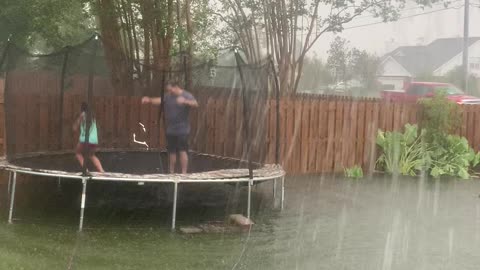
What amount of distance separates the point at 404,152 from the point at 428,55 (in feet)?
42.8

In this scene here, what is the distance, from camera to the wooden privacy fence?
10555 mm

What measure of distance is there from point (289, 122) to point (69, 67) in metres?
5.01

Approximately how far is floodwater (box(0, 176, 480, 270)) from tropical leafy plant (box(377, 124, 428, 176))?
1.33m

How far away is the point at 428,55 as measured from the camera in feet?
85.5

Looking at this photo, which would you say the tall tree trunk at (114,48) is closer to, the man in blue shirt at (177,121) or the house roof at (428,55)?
the man in blue shirt at (177,121)

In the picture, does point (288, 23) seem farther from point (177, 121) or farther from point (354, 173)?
point (177, 121)

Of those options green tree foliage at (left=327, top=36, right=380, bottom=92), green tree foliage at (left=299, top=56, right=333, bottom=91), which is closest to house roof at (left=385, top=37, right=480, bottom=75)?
green tree foliage at (left=327, top=36, right=380, bottom=92)

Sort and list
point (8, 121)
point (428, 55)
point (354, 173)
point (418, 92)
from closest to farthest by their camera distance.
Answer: point (8, 121) → point (354, 173) → point (418, 92) → point (428, 55)

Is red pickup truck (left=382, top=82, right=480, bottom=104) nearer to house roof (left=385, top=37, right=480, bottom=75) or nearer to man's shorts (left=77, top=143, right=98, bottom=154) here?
house roof (left=385, top=37, right=480, bottom=75)

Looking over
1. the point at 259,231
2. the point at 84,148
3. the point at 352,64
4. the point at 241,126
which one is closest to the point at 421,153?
the point at 241,126

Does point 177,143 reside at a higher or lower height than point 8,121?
lower

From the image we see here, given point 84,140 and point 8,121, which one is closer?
point 84,140

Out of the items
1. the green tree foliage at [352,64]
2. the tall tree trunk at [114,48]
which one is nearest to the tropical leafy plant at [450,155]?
the tall tree trunk at [114,48]

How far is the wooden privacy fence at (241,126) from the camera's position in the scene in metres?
10.6
